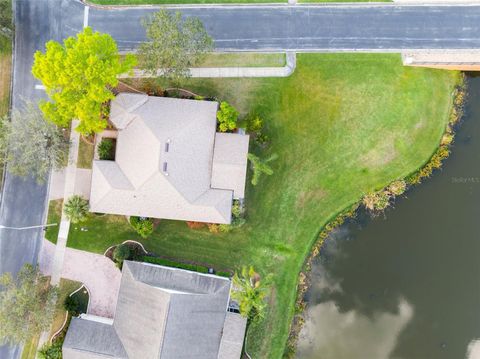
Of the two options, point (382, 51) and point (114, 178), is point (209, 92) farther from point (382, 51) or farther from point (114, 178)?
point (382, 51)

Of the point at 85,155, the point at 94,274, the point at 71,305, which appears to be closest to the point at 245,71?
the point at 85,155

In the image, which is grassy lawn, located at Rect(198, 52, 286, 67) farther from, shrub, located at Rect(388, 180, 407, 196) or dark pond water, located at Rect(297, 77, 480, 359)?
dark pond water, located at Rect(297, 77, 480, 359)

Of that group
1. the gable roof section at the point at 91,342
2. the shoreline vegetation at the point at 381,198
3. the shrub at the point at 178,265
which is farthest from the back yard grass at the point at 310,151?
the gable roof section at the point at 91,342

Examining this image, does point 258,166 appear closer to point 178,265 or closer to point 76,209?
point 178,265

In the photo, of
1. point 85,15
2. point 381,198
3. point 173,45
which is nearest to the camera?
point 173,45

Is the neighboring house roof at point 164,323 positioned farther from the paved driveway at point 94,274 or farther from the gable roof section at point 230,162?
the gable roof section at point 230,162

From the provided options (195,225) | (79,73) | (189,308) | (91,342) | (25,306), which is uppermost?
(79,73)
